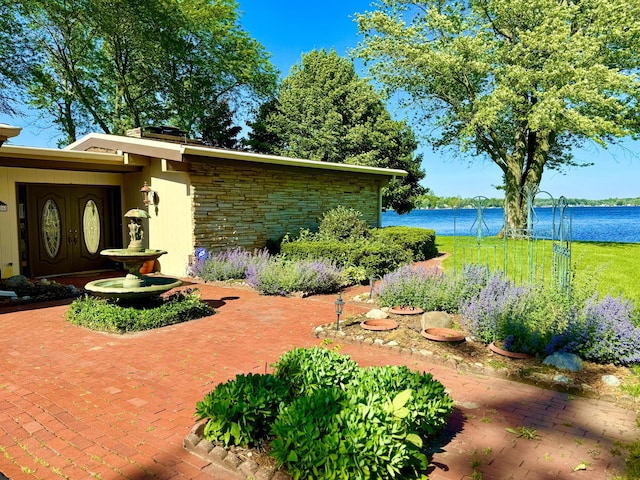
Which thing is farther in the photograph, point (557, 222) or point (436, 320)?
point (557, 222)

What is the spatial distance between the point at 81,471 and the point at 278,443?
4.35ft

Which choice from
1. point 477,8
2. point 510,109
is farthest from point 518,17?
point 510,109

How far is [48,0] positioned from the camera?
1964 cm

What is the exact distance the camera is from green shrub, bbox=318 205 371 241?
12.0 metres

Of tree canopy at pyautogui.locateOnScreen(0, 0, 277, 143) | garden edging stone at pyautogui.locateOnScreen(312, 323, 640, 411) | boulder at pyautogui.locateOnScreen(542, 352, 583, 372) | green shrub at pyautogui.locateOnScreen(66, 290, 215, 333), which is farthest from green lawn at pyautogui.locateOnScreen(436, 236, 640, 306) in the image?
tree canopy at pyautogui.locateOnScreen(0, 0, 277, 143)

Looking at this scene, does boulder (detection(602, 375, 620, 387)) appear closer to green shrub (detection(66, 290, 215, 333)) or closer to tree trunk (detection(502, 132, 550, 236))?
green shrub (detection(66, 290, 215, 333))

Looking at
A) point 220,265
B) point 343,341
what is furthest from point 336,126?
point 343,341

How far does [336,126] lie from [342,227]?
16009mm

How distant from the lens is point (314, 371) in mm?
3441

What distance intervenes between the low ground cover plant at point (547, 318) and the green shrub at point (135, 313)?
378cm

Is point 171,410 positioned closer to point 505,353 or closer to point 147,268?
point 505,353

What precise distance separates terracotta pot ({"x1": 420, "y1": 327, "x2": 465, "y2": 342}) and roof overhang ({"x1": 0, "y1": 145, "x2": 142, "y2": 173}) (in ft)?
29.7

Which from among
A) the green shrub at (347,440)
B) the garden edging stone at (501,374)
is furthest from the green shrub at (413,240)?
the green shrub at (347,440)

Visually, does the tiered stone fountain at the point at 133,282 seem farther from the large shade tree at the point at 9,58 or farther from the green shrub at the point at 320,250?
the large shade tree at the point at 9,58
